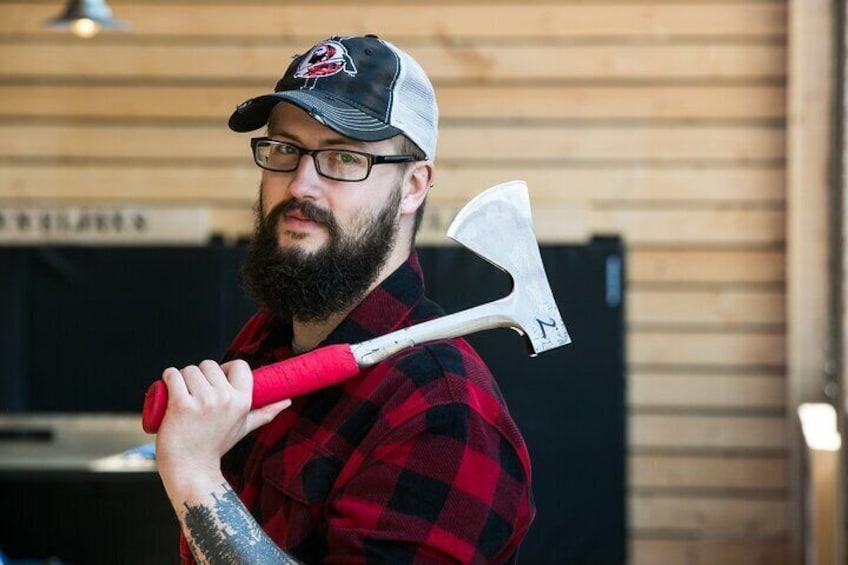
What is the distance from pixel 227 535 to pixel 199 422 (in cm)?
13

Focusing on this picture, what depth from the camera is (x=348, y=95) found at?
64.5 inches

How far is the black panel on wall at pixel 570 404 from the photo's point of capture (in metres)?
5.29

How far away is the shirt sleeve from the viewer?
1476 mm

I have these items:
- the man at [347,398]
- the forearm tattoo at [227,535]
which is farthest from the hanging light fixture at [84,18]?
the forearm tattoo at [227,535]

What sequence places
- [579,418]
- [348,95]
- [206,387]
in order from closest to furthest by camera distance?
[206,387] < [348,95] < [579,418]

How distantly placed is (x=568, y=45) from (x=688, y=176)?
A: 720 mm

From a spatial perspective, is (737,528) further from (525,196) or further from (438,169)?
(525,196)

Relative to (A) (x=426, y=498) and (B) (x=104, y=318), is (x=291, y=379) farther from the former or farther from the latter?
(B) (x=104, y=318)

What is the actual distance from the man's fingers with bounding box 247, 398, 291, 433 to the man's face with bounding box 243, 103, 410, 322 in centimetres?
18

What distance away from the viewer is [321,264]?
5.41 ft

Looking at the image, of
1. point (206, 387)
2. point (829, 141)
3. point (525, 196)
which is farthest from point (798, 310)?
point (206, 387)

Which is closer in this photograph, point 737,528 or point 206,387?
point 206,387

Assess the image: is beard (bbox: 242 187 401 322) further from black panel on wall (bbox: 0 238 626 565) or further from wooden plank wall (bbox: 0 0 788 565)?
wooden plank wall (bbox: 0 0 788 565)

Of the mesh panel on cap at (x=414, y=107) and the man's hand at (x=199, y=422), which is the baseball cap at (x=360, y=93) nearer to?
the mesh panel on cap at (x=414, y=107)
